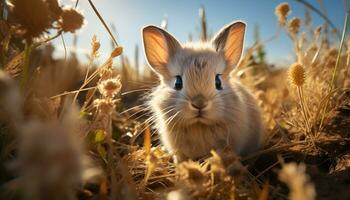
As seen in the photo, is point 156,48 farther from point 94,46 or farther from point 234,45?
point 94,46

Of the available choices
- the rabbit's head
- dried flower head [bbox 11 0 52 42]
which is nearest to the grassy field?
dried flower head [bbox 11 0 52 42]

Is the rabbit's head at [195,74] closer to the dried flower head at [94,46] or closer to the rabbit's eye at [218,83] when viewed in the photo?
the rabbit's eye at [218,83]

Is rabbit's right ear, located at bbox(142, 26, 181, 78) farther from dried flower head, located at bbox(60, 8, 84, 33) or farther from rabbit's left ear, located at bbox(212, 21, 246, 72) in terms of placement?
dried flower head, located at bbox(60, 8, 84, 33)

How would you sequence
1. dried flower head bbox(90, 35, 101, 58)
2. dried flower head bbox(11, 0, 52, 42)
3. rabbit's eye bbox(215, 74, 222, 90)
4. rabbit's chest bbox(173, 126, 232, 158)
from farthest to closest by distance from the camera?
rabbit's eye bbox(215, 74, 222, 90) → rabbit's chest bbox(173, 126, 232, 158) → dried flower head bbox(90, 35, 101, 58) → dried flower head bbox(11, 0, 52, 42)

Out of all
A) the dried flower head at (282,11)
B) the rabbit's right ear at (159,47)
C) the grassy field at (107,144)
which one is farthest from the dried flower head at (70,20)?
the dried flower head at (282,11)

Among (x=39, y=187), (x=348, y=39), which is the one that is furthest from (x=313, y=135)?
(x=39, y=187)

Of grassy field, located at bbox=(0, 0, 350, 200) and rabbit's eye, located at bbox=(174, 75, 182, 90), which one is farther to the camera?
rabbit's eye, located at bbox=(174, 75, 182, 90)

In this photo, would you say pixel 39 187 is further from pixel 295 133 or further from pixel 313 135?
pixel 295 133

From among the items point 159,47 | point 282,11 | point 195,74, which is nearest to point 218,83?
point 195,74
